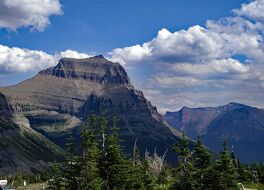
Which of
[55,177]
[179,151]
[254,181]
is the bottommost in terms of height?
[254,181]

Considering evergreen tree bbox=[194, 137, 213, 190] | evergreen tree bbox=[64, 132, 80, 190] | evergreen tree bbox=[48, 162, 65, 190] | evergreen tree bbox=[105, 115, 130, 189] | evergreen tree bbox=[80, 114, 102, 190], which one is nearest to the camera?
evergreen tree bbox=[80, 114, 102, 190]

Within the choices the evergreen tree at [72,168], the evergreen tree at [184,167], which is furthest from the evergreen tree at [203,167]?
the evergreen tree at [72,168]

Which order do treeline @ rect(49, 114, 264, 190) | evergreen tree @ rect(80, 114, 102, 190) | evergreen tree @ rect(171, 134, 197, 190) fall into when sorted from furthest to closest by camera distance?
evergreen tree @ rect(171, 134, 197, 190), treeline @ rect(49, 114, 264, 190), evergreen tree @ rect(80, 114, 102, 190)

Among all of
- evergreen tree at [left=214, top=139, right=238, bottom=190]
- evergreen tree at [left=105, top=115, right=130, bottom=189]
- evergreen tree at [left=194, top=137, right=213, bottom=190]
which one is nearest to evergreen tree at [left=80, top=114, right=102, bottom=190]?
evergreen tree at [left=105, top=115, right=130, bottom=189]

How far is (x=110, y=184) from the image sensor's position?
65.2 metres

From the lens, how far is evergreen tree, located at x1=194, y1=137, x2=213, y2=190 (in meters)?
67.6

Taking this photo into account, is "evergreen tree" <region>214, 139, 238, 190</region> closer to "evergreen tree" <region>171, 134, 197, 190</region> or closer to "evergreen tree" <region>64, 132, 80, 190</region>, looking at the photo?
"evergreen tree" <region>171, 134, 197, 190</region>

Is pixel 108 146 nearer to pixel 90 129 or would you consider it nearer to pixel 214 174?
pixel 90 129

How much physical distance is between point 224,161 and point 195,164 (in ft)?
15.0

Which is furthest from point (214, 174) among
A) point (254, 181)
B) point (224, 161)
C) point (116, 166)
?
point (254, 181)

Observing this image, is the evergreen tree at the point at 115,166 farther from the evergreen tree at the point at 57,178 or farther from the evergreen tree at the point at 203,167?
the evergreen tree at the point at 203,167

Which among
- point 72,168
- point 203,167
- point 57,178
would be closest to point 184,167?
point 203,167

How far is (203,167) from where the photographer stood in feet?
224

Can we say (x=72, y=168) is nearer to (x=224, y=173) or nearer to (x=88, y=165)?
(x=88, y=165)
